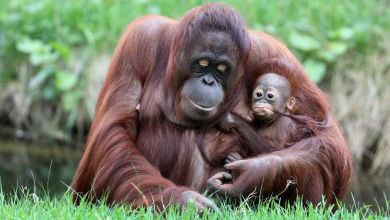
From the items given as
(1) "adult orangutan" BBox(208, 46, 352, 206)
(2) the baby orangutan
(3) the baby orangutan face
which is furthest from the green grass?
(3) the baby orangutan face

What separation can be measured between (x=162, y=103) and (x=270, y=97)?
1.88ft

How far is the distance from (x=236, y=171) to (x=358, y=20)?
15.8ft

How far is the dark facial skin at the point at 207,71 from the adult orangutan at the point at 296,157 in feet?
1.05

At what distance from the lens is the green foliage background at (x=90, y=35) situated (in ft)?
28.5

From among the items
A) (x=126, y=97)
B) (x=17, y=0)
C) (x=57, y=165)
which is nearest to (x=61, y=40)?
(x=17, y=0)

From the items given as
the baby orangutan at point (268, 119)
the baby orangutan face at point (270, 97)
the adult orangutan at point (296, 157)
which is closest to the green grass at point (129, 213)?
the adult orangutan at point (296, 157)

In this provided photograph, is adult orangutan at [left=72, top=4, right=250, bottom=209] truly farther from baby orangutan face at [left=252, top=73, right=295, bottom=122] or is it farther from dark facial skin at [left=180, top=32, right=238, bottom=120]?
baby orangutan face at [left=252, top=73, right=295, bottom=122]

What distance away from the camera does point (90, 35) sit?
884 cm

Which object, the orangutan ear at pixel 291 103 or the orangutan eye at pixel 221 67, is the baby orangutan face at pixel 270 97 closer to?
the orangutan ear at pixel 291 103

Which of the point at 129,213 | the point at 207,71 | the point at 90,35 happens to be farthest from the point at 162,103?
the point at 90,35

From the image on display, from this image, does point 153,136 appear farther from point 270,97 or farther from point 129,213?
point 270,97

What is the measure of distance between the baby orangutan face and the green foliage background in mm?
3607

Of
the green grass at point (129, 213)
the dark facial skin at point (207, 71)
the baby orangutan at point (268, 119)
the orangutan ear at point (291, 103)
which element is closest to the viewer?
the green grass at point (129, 213)

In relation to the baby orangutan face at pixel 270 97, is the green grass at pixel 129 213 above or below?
below
